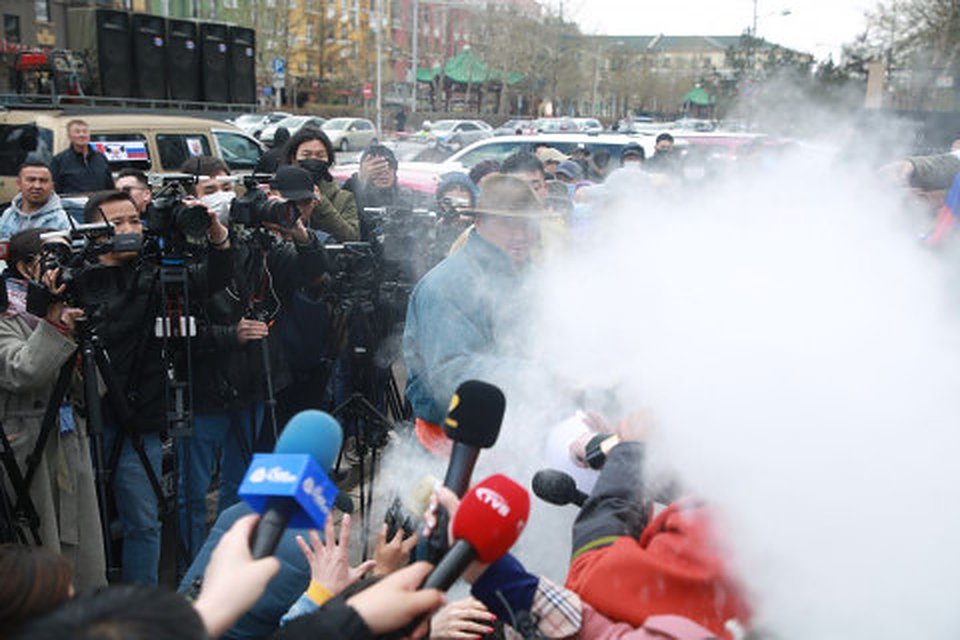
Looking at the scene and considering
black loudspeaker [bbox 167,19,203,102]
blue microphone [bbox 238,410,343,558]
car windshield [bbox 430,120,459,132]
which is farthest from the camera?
car windshield [bbox 430,120,459,132]

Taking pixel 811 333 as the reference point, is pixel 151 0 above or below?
above

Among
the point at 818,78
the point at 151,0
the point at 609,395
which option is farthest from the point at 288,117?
the point at 609,395

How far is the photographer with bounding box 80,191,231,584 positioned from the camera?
3.39m

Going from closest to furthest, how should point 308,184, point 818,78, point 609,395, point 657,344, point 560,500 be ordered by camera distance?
point 560,500 < point 657,344 < point 609,395 < point 308,184 < point 818,78

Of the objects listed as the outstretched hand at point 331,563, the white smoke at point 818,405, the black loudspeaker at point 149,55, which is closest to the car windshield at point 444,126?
the black loudspeaker at point 149,55

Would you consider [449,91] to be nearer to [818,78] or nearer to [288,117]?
[288,117]

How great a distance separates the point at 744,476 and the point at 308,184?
312 cm

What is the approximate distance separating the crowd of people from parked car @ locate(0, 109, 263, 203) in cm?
323

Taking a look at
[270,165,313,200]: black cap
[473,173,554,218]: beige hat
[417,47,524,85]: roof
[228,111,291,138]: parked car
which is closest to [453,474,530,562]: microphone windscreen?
[473,173,554,218]: beige hat

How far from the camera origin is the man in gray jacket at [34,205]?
5.44 meters

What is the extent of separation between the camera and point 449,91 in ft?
194

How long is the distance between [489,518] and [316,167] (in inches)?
165

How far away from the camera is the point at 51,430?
3.14 meters

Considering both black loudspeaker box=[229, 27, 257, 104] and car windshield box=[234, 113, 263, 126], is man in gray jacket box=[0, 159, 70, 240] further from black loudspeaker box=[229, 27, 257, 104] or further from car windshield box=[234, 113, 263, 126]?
car windshield box=[234, 113, 263, 126]
